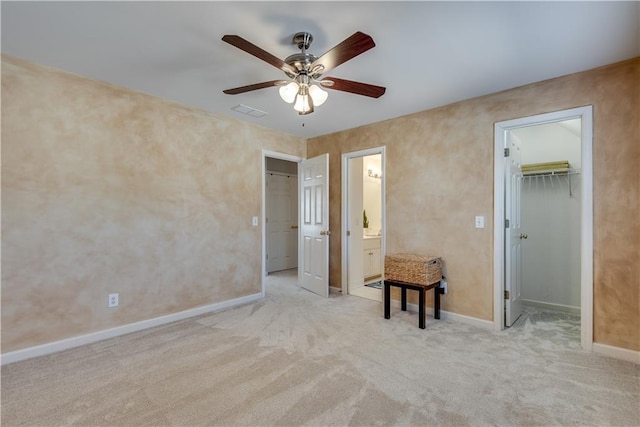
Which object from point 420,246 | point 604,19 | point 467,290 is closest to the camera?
point 604,19

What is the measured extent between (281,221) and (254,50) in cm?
488

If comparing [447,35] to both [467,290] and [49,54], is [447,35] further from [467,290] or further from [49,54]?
[49,54]

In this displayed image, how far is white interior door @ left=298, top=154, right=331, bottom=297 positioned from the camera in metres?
4.32

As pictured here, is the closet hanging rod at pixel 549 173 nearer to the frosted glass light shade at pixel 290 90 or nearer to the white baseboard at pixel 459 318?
the white baseboard at pixel 459 318

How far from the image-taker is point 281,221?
21.3 ft

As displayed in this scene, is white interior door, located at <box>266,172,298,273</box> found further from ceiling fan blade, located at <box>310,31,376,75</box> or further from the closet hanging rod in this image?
ceiling fan blade, located at <box>310,31,376,75</box>

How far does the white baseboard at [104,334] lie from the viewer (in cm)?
247

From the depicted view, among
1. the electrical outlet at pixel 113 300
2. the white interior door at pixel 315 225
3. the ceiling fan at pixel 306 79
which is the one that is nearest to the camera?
the ceiling fan at pixel 306 79

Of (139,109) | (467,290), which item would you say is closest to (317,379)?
(467,290)

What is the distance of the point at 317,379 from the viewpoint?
86.4 inches

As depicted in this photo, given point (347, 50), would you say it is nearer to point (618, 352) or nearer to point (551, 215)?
point (618, 352)

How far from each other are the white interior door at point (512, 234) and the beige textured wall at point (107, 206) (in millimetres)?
3049

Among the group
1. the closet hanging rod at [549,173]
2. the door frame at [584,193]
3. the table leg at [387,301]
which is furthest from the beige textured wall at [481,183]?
the closet hanging rod at [549,173]

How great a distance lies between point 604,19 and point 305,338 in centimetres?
322
